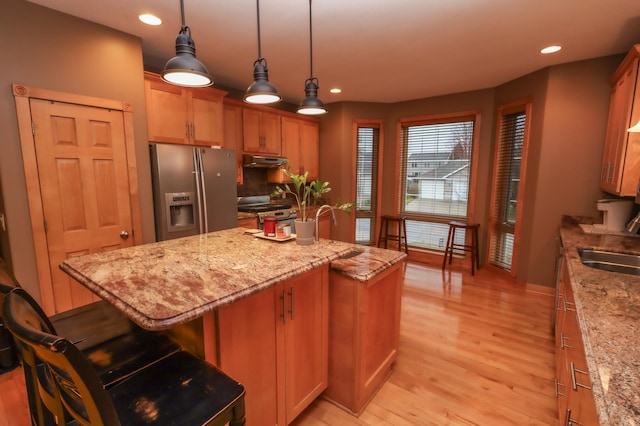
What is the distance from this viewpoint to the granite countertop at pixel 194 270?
1.03 meters

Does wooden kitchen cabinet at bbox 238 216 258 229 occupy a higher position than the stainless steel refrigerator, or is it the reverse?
the stainless steel refrigerator

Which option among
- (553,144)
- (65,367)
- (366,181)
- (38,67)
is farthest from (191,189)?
(553,144)

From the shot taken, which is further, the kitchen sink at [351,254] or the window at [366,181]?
the window at [366,181]

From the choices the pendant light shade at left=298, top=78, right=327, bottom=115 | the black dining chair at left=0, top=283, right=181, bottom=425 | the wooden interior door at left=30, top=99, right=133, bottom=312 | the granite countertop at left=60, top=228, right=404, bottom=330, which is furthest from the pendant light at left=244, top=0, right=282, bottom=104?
the wooden interior door at left=30, top=99, right=133, bottom=312

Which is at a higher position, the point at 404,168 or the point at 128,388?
the point at 404,168

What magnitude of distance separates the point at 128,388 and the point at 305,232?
3.66 ft

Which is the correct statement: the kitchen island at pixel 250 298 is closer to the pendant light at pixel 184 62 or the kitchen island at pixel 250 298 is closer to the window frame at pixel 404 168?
the pendant light at pixel 184 62

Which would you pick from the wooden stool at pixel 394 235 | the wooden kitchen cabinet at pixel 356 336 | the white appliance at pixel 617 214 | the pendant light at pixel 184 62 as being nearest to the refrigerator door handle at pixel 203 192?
the pendant light at pixel 184 62

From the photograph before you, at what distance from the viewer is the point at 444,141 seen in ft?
15.3

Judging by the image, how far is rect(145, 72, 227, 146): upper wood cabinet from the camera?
2967 millimetres

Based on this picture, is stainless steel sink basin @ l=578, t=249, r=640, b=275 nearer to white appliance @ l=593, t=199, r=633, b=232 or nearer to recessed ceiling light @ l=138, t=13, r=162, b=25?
white appliance @ l=593, t=199, r=633, b=232

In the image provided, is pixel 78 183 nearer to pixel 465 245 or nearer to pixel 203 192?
pixel 203 192

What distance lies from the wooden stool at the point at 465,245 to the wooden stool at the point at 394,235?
69 centimetres

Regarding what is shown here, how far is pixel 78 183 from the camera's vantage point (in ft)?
7.82
